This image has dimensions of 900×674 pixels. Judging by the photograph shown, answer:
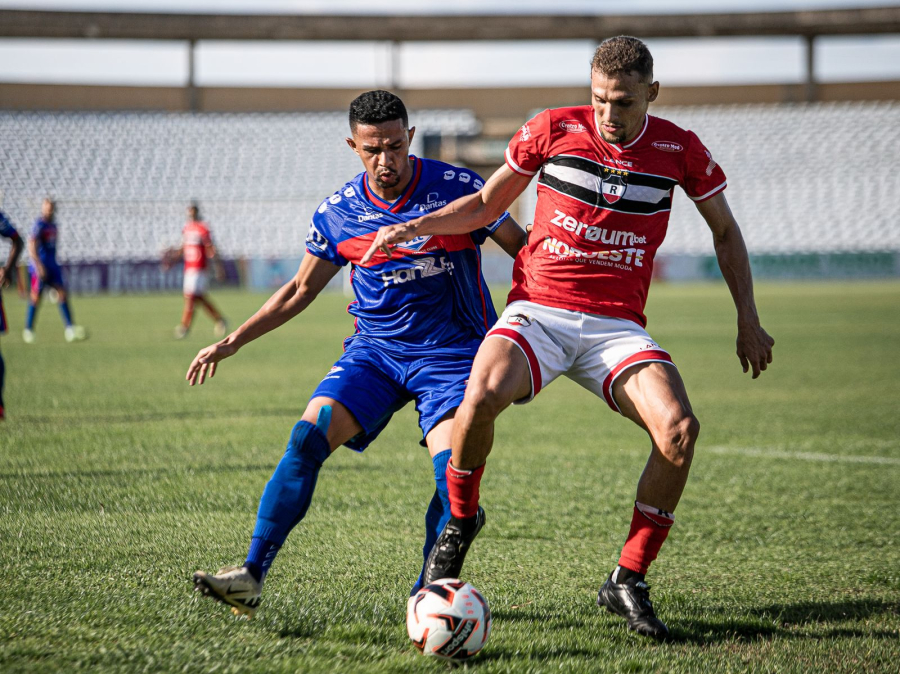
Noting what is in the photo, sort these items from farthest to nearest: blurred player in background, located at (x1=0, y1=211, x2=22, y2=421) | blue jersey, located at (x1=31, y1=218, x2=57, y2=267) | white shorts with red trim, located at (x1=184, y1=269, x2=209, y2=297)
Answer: white shorts with red trim, located at (x1=184, y1=269, x2=209, y2=297)
blue jersey, located at (x1=31, y1=218, x2=57, y2=267)
blurred player in background, located at (x1=0, y1=211, x2=22, y2=421)

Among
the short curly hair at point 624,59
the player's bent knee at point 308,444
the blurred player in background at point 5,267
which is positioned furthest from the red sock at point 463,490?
the blurred player in background at point 5,267

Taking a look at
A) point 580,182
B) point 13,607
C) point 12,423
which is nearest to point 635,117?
point 580,182

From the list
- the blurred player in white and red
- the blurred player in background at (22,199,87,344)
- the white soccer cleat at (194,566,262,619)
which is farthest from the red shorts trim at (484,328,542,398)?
the blurred player in background at (22,199,87,344)

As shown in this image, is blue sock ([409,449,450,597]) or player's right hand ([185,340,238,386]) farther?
player's right hand ([185,340,238,386])

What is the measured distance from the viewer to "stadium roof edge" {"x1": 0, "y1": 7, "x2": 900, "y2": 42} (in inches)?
1725

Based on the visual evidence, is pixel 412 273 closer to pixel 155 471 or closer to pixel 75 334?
pixel 155 471

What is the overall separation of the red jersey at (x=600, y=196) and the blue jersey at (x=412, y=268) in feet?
1.12

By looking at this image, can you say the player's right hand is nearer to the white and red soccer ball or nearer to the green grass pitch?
the green grass pitch

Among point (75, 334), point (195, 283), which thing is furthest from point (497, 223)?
point (75, 334)

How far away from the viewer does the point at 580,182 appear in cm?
376

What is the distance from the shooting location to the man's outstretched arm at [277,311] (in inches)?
154

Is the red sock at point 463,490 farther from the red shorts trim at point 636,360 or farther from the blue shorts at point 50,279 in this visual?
the blue shorts at point 50,279

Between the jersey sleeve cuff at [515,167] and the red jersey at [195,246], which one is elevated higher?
the jersey sleeve cuff at [515,167]

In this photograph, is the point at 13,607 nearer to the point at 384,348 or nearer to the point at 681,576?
the point at 384,348
